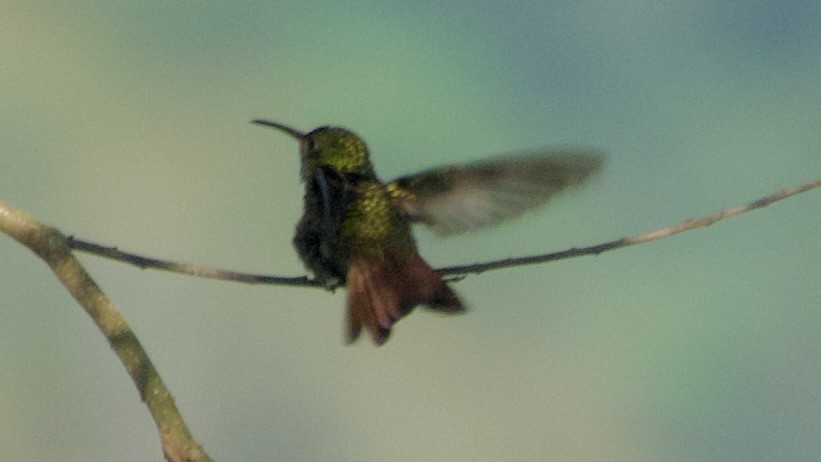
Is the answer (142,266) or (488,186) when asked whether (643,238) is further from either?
(142,266)

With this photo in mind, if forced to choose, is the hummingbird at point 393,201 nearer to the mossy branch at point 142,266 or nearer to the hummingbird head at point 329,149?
the hummingbird head at point 329,149

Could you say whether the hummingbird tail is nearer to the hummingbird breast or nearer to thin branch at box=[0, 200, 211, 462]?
the hummingbird breast

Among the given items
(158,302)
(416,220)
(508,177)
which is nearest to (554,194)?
(508,177)

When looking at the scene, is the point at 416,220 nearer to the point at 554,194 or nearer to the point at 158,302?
the point at 554,194

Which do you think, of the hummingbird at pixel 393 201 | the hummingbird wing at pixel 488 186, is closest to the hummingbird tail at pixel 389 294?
the hummingbird at pixel 393 201

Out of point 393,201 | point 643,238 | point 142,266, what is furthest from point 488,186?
point 142,266

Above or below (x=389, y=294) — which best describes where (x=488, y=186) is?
above

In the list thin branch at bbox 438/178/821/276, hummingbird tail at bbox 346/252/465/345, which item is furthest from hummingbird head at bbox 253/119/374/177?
thin branch at bbox 438/178/821/276
